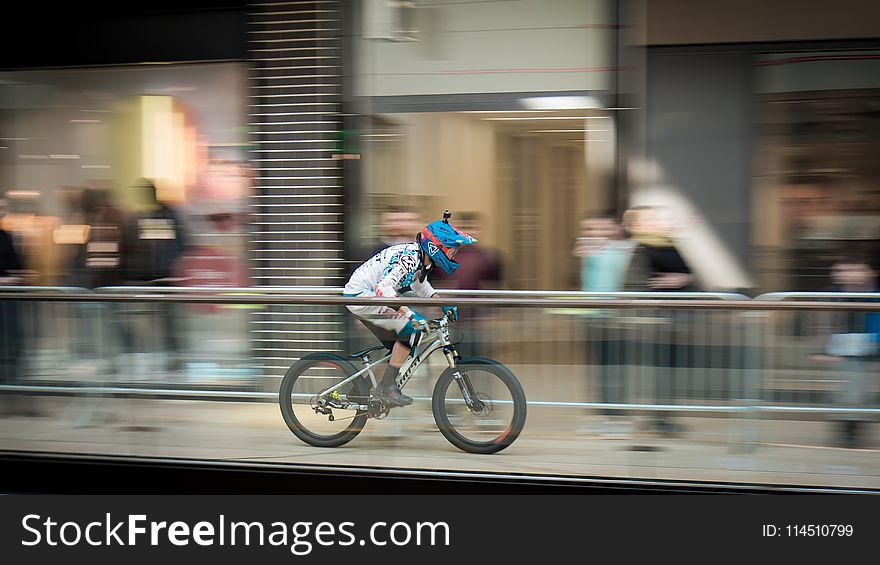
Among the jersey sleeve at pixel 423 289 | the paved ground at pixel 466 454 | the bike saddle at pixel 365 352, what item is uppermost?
the jersey sleeve at pixel 423 289

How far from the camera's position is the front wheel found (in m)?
5.45

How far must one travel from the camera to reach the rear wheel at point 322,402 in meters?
5.64

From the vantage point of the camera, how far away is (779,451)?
510 cm

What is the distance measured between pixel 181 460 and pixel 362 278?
5.10 ft

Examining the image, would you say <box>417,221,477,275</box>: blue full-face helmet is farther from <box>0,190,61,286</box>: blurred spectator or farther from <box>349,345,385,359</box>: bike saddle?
<box>0,190,61,286</box>: blurred spectator

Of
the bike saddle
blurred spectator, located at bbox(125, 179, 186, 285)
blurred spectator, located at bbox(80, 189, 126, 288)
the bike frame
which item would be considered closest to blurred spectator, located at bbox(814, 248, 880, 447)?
the bike frame

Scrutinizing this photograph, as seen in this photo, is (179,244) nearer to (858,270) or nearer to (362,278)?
(362,278)

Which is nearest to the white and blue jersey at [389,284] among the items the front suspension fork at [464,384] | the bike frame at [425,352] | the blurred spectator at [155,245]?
the bike frame at [425,352]

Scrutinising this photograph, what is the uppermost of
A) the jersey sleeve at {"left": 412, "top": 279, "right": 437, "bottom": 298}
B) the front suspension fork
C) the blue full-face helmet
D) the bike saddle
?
the blue full-face helmet

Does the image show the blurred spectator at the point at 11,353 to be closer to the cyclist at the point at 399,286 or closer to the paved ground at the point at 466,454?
the paved ground at the point at 466,454

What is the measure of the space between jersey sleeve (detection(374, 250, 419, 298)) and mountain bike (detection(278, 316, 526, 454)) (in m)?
0.33

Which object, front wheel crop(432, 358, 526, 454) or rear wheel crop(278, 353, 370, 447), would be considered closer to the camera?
front wheel crop(432, 358, 526, 454)

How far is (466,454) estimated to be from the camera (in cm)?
550

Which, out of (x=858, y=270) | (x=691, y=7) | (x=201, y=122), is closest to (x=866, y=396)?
(x=858, y=270)
